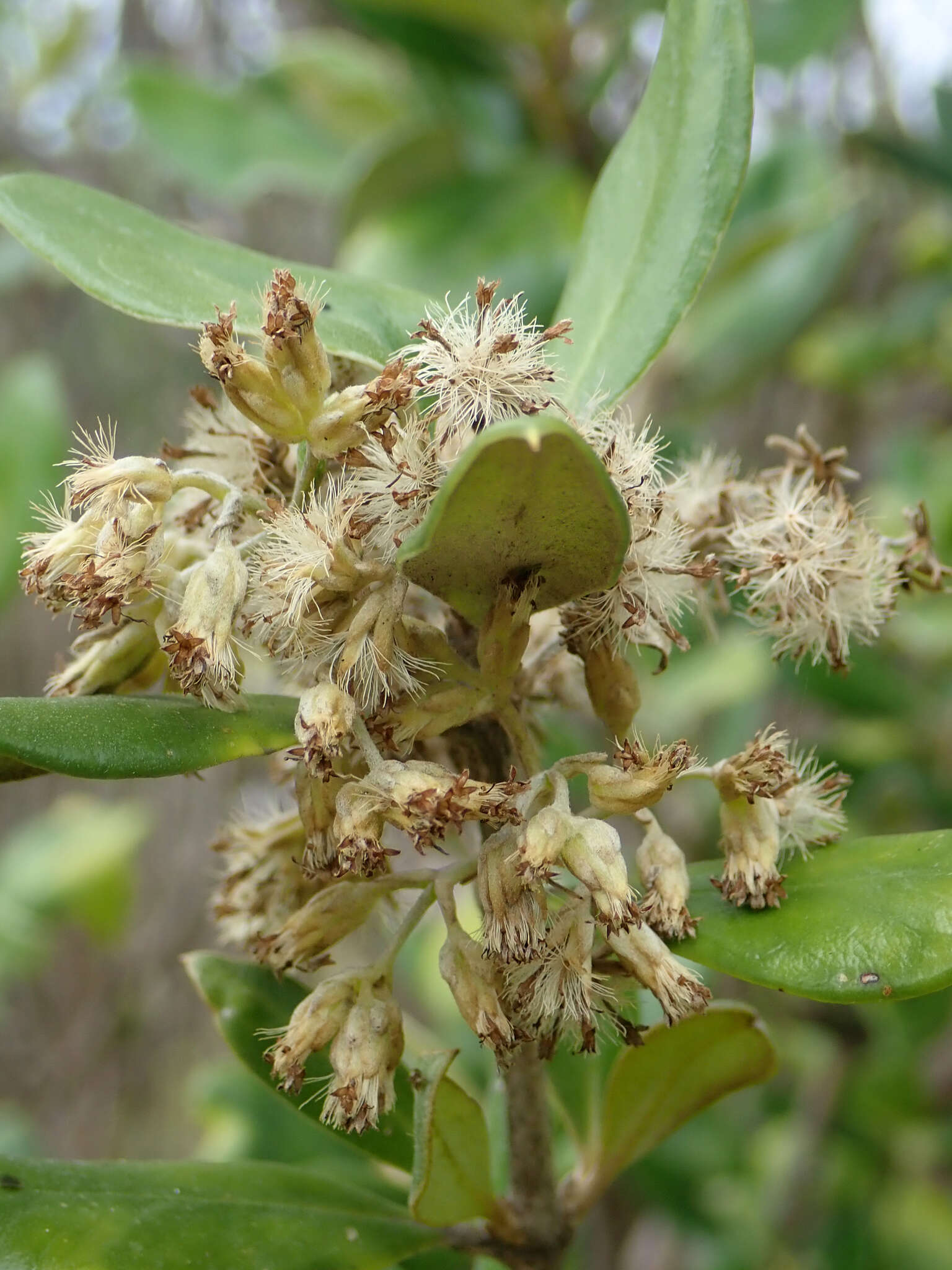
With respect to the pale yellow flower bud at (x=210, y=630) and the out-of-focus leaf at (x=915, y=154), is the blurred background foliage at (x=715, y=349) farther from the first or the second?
the pale yellow flower bud at (x=210, y=630)

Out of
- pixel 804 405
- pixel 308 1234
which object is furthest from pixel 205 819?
pixel 308 1234

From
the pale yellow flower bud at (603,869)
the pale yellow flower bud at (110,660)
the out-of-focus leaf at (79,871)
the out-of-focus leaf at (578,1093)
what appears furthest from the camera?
the out-of-focus leaf at (79,871)

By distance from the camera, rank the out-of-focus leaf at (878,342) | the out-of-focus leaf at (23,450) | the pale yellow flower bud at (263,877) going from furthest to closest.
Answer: the out-of-focus leaf at (878,342) → the out-of-focus leaf at (23,450) → the pale yellow flower bud at (263,877)

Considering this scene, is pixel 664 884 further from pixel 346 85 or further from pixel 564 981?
Answer: pixel 346 85

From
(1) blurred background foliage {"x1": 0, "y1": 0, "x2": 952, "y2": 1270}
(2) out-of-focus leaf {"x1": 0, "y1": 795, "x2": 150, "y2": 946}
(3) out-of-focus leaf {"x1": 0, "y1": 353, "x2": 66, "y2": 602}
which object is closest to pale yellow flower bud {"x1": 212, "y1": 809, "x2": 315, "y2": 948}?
(1) blurred background foliage {"x1": 0, "y1": 0, "x2": 952, "y2": 1270}

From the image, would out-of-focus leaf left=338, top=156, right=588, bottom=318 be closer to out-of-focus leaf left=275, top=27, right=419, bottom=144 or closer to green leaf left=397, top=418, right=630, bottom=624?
out-of-focus leaf left=275, top=27, right=419, bottom=144

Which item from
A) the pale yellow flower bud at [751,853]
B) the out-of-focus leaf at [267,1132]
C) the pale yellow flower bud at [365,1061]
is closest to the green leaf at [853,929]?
the pale yellow flower bud at [751,853]

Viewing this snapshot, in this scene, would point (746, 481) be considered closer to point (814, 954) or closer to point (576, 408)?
point (576, 408)
